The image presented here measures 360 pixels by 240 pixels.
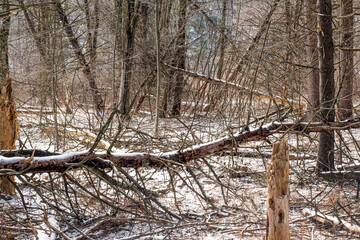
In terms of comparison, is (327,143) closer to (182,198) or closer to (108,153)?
(182,198)

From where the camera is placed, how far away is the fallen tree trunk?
3.05m

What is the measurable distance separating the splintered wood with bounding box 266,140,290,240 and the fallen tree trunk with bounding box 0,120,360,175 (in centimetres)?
99

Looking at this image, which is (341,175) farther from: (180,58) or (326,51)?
(180,58)

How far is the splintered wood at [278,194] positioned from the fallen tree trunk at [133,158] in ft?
3.26

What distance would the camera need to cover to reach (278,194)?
253 cm

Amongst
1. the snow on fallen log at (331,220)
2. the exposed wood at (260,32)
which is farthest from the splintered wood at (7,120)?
the exposed wood at (260,32)

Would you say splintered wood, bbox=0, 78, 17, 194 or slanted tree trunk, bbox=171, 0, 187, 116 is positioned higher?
slanted tree trunk, bbox=171, 0, 187, 116

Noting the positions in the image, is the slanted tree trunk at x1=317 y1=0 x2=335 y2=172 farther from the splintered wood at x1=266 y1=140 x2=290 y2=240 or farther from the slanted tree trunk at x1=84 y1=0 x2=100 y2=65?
the slanted tree trunk at x1=84 y1=0 x2=100 y2=65

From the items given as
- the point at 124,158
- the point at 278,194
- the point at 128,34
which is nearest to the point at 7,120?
the point at 124,158

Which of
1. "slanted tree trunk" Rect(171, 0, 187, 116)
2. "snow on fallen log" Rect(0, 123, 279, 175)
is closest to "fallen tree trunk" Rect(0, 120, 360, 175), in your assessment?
"snow on fallen log" Rect(0, 123, 279, 175)

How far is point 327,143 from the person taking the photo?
4.78 m

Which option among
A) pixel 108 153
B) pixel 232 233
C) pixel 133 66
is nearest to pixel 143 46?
pixel 133 66

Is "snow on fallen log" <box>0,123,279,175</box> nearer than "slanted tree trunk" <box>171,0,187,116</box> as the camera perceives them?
Yes

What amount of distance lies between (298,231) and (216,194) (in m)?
1.43
